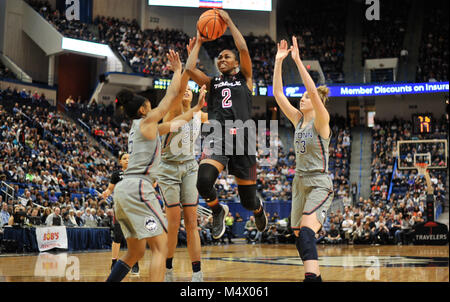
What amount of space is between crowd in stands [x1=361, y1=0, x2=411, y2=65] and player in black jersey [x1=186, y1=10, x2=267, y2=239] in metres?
27.0

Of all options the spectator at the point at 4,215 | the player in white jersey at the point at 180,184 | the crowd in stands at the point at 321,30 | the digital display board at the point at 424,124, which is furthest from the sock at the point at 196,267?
the crowd in stands at the point at 321,30

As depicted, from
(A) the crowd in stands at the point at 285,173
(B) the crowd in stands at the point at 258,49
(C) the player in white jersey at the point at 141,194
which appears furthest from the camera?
(B) the crowd in stands at the point at 258,49

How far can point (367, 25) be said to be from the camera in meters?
32.5

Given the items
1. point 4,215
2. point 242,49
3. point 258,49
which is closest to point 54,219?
point 4,215

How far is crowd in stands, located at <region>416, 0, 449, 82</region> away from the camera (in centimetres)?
2870

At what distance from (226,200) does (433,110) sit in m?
15.2

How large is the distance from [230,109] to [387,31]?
94.6 ft

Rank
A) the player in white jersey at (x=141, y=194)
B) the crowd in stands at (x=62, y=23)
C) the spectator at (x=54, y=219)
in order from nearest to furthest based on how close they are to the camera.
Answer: the player in white jersey at (x=141, y=194)
the spectator at (x=54, y=219)
the crowd in stands at (x=62, y=23)

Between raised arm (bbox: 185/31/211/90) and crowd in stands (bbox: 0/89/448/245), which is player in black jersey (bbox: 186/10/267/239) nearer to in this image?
raised arm (bbox: 185/31/211/90)

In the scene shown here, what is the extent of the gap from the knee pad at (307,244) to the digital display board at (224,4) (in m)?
24.6

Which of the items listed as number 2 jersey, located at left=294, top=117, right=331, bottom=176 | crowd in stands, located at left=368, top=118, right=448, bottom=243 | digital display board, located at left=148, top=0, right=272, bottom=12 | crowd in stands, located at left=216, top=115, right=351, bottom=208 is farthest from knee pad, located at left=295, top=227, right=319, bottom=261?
digital display board, located at left=148, top=0, right=272, bottom=12

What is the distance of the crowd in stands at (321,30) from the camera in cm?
3159

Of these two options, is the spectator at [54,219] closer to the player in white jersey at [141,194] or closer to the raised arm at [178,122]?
the raised arm at [178,122]

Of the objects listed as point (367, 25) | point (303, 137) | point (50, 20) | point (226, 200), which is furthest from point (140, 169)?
point (367, 25)
